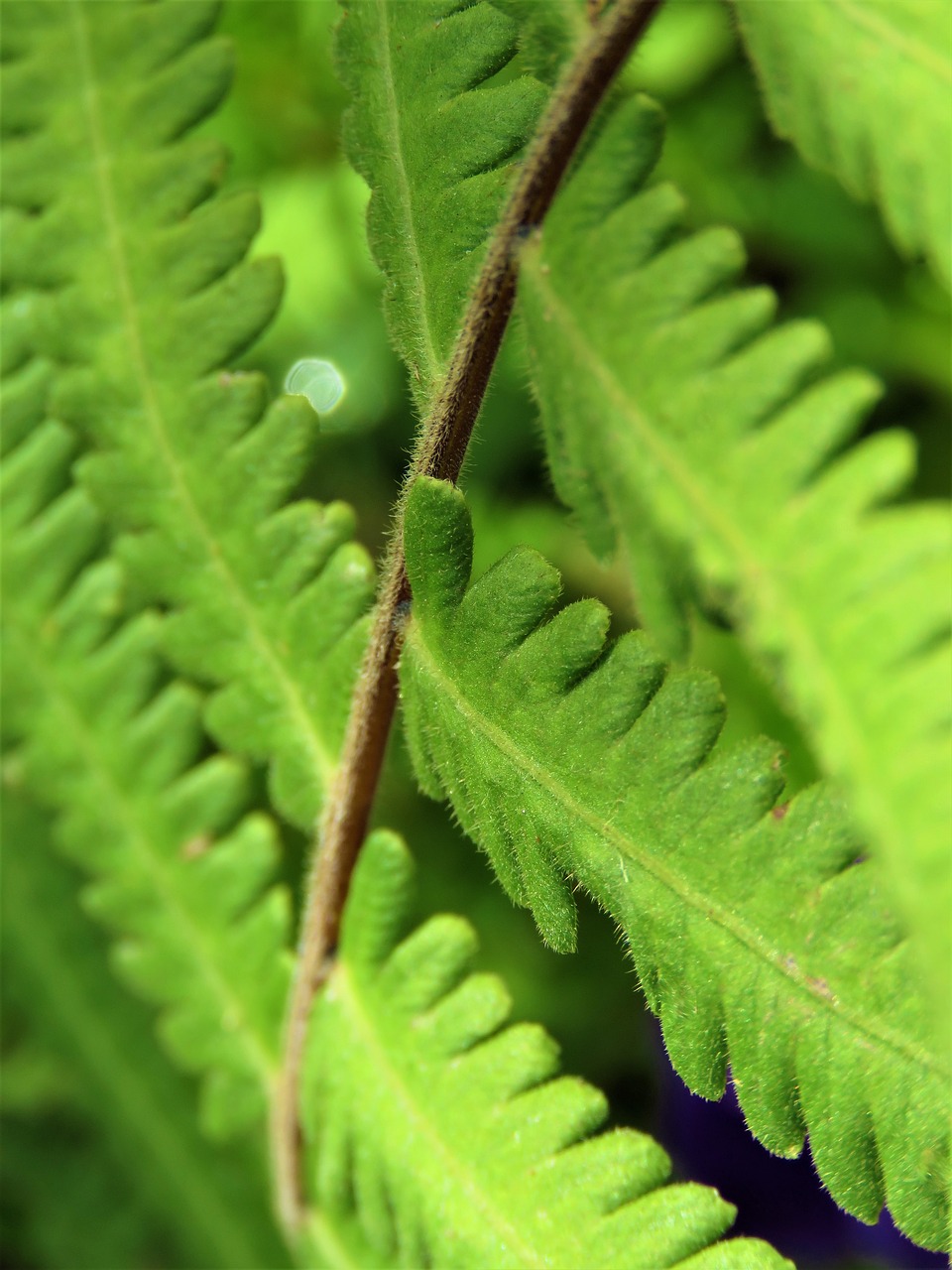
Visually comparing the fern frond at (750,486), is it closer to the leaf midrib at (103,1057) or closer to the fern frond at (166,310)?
the fern frond at (166,310)

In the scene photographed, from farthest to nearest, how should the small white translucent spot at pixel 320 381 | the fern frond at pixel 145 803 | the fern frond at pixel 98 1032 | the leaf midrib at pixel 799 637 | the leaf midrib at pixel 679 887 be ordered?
the small white translucent spot at pixel 320 381 < the fern frond at pixel 98 1032 < the fern frond at pixel 145 803 < the leaf midrib at pixel 679 887 < the leaf midrib at pixel 799 637

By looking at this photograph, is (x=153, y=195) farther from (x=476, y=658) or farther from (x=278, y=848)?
(x=278, y=848)

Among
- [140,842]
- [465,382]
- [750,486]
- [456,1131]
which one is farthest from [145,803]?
[750,486]

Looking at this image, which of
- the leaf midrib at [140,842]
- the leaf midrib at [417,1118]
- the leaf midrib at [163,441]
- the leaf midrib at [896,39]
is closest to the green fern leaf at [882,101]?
the leaf midrib at [896,39]

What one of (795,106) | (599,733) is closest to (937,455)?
(795,106)

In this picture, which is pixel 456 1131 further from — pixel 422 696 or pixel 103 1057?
pixel 103 1057

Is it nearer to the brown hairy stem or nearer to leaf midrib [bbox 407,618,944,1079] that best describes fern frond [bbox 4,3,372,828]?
the brown hairy stem
